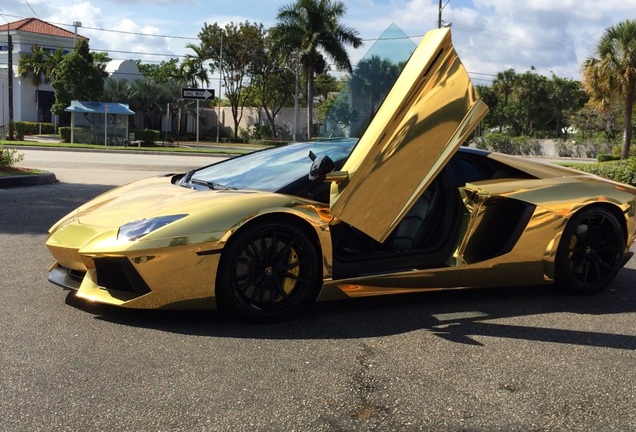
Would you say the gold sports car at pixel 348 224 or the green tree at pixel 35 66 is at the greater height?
the green tree at pixel 35 66

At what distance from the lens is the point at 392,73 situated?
4.28m

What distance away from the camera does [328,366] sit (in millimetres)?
3438

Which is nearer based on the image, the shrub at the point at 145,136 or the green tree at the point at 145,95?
the shrub at the point at 145,136

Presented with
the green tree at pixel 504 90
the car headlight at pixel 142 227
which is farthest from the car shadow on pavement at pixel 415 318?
the green tree at pixel 504 90

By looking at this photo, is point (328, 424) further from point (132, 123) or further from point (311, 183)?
point (132, 123)

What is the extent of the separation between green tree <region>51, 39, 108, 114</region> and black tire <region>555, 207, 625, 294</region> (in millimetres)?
35697

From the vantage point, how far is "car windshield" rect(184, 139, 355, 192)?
4465mm

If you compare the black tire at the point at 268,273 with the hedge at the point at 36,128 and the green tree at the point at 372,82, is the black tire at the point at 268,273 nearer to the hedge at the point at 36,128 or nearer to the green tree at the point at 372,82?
the green tree at the point at 372,82

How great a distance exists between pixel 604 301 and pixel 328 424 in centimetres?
316

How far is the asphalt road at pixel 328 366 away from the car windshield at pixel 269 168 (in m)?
0.96

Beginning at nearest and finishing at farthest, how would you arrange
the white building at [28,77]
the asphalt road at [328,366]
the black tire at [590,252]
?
the asphalt road at [328,366]
the black tire at [590,252]
the white building at [28,77]

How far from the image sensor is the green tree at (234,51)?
52625 millimetres

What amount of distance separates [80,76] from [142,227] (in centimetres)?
3577

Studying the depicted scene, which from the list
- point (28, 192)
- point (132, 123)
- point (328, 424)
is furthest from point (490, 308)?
point (132, 123)
